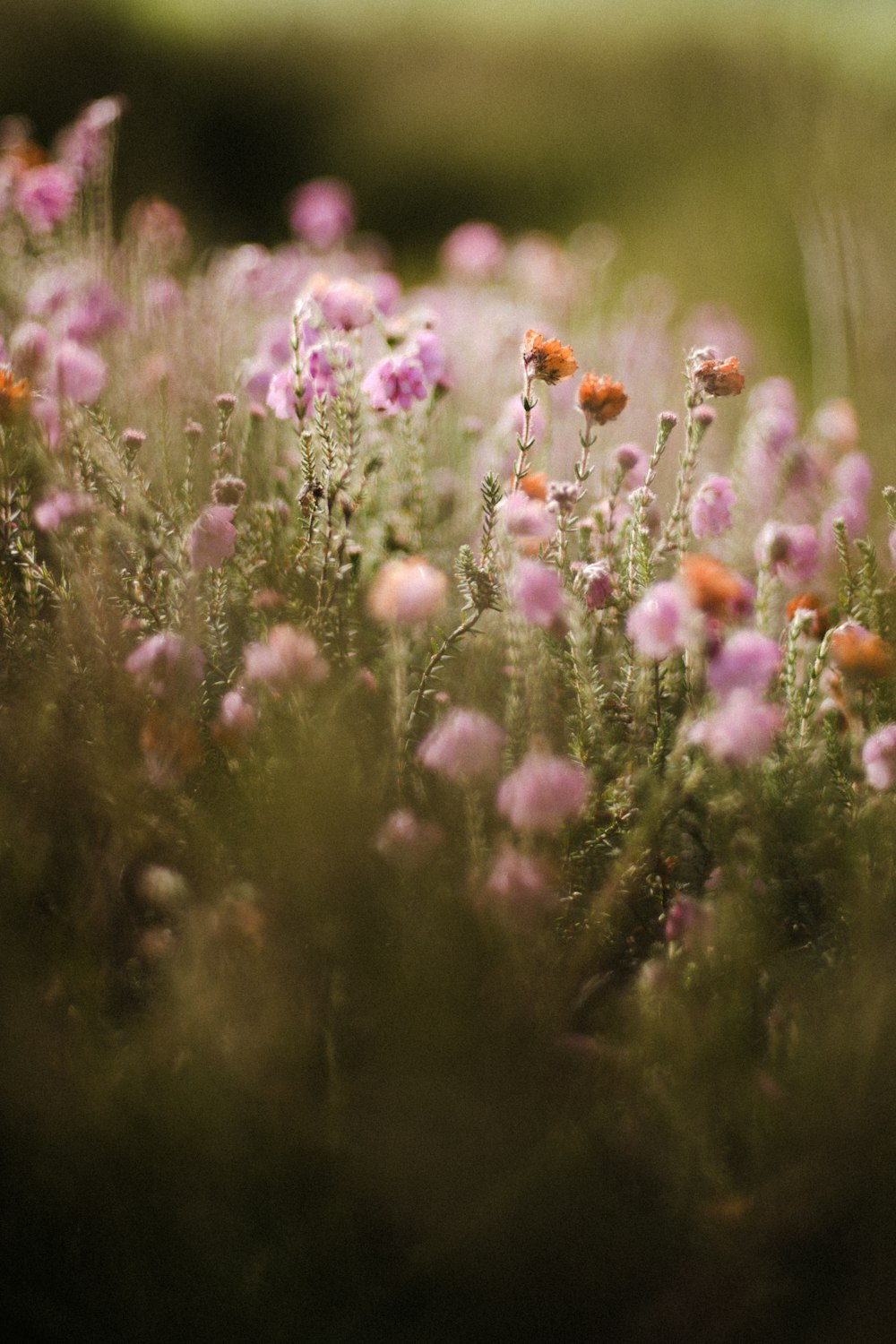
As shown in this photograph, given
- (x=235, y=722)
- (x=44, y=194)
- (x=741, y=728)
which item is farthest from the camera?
(x=44, y=194)

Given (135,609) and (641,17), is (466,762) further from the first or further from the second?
(641,17)

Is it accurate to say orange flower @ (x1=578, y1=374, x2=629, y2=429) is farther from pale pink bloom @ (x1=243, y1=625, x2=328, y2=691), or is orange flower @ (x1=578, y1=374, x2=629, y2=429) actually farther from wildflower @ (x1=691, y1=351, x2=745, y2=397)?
pale pink bloom @ (x1=243, y1=625, x2=328, y2=691)

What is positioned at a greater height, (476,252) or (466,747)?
(476,252)

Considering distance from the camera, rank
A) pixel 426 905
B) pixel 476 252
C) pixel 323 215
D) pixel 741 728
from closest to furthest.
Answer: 1. pixel 741 728
2. pixel 426 905
3. pixel 323 215
4. pixel 476 252

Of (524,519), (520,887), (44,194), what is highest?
(44,194)

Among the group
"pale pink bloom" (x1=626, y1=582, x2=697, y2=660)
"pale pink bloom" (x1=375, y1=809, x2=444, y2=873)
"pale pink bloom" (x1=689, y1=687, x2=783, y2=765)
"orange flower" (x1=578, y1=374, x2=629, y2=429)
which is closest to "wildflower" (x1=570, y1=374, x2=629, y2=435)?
"orange flower" (x1=578, y1=374, x2=629, y2=429)

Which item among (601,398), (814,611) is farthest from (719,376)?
(814,611)

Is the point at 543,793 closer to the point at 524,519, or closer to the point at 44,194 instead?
the point at 524,519

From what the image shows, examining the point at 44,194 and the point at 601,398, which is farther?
the point at 44,194
